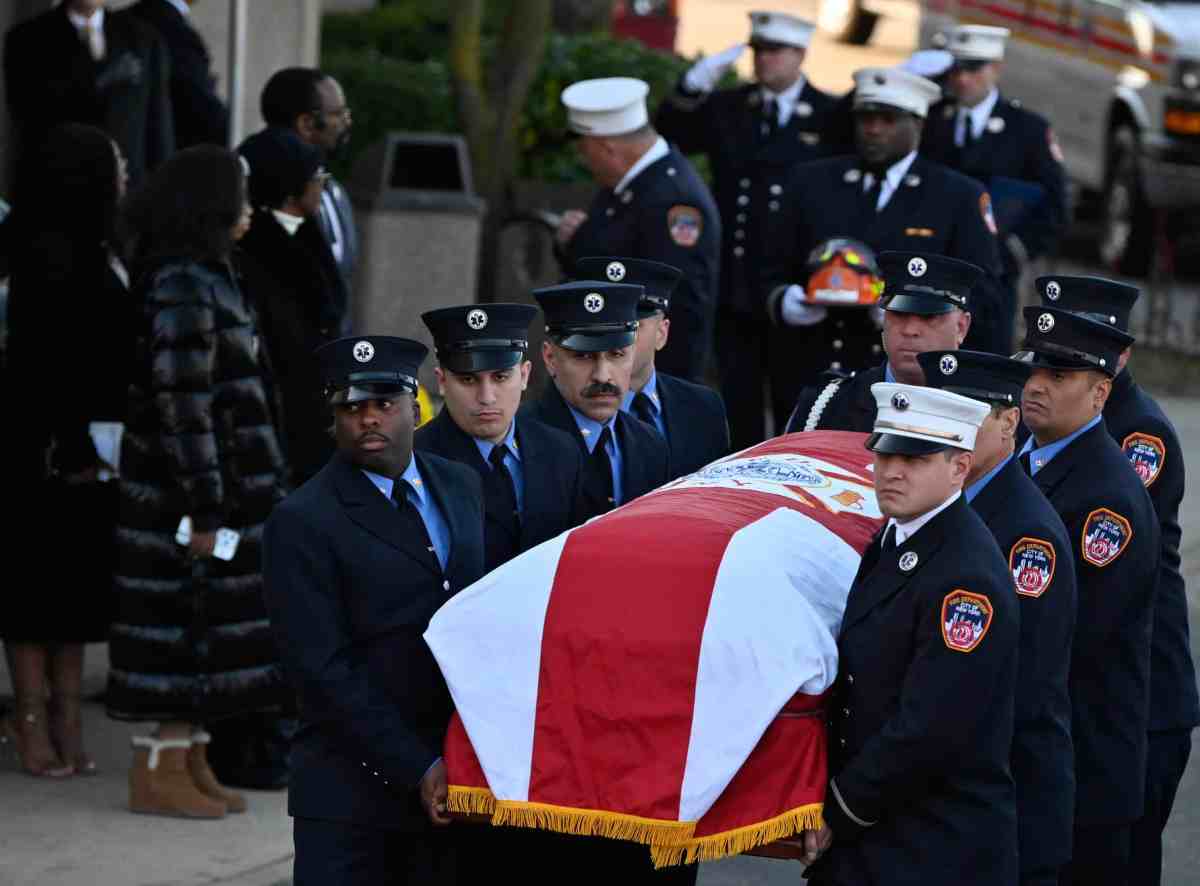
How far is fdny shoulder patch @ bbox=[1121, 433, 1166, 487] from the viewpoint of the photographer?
496 cm

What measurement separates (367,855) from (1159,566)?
72.2 inches

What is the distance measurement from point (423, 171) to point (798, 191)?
351cm

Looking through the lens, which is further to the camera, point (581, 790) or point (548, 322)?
point (548, 322)

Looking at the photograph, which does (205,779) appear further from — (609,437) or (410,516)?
(410,516)

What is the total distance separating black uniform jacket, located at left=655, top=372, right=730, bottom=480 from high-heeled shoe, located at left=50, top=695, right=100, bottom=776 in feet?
6.49

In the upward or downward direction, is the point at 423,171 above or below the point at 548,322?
below

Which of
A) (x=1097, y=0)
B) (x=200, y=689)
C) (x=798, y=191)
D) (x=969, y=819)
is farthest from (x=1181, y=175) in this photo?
(x=969, y=819)

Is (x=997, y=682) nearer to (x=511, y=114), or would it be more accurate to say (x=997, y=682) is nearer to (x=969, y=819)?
(x=969, y=819)

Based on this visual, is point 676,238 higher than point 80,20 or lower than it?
lower

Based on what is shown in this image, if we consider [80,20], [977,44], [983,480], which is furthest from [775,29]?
[983,480]

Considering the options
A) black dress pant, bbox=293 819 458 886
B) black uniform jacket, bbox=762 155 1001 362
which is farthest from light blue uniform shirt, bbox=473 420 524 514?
black uniform jacket, bbox=762 155 1001 362

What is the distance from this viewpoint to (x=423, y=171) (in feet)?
34.6

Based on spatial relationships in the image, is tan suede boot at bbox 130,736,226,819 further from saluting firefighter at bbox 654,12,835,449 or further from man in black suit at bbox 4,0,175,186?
saluting firefighter at bbox 654,12,835,449

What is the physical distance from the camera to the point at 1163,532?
16.5 feet
